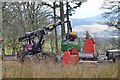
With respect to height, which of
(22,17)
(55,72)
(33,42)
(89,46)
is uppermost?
(22,17)

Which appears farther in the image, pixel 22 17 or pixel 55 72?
pixel 22 17

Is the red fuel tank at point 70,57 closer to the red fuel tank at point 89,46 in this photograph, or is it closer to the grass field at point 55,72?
the red fuel tank at point 89,46

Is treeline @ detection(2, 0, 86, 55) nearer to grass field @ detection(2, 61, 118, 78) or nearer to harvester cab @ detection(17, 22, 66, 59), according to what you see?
harvester cab @ detection(17, 22, 66, 59)

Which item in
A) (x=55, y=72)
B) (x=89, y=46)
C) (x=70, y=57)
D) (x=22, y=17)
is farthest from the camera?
(x=22, y=17)

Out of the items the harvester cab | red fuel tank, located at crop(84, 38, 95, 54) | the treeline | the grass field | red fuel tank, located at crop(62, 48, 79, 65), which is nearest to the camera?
the grass field

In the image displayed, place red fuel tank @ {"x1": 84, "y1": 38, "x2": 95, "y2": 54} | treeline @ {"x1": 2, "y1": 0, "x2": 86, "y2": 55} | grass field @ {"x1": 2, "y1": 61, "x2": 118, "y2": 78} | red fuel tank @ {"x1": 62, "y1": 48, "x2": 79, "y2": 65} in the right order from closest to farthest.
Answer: grass field @ {"x1": 2, "y1": 61, "x2": 118, "y2": 78} → red fuel tank @ {"x1": 62, "y1": 48, "x2": 79, "y2": 65} → red fuel tank @ {"x1": 84, "y1": 38, "x2": 95, "y2": 54} → treeline @ {"x1": 2, "y1": 0, "x2": 86, "y2": 55}

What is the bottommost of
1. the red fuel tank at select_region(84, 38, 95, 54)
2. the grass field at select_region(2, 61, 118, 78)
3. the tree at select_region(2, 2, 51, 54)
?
the grass field at select_region(2, 61, 118, 78)

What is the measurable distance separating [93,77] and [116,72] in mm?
532

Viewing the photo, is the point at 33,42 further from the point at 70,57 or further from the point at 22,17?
the point at 22,17

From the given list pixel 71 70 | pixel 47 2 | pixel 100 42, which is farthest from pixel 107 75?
pixel 47 2

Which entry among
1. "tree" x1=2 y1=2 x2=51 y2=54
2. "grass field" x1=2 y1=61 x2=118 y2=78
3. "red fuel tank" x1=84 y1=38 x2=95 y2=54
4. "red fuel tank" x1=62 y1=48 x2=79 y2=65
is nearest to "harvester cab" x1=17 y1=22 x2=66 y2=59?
"red fuel tank" x1=62 y1=48 x2=79 y2=65

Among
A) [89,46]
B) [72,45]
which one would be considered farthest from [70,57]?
[89,46]

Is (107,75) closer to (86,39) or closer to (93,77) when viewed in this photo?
(93,77)

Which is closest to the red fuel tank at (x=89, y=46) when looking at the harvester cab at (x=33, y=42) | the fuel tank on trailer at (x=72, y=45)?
the fuel tank on trailer at (x=72, y=45)
